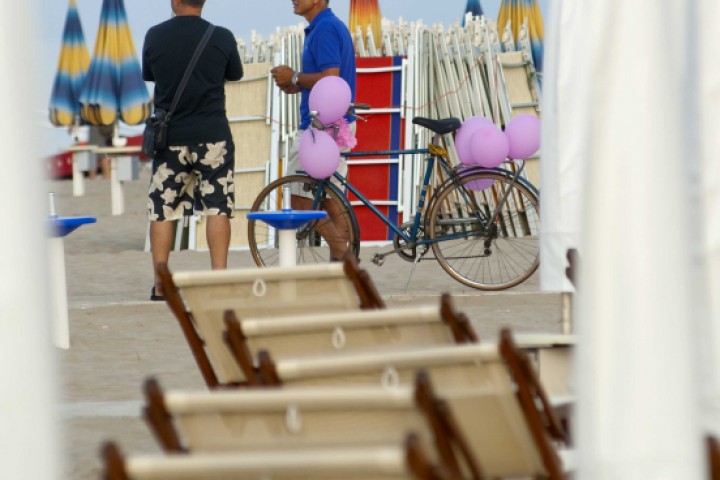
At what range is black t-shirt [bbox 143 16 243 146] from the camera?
7.49m

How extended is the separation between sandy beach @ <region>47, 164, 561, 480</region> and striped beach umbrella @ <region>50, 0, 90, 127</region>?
23.6ft

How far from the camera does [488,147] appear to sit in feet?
26.9

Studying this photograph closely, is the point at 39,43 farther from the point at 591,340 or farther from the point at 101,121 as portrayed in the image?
the point at 101,121

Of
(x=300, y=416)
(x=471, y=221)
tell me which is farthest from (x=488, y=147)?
(x=300, y=416)

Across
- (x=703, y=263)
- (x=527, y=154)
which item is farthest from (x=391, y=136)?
(x=703, y=263)

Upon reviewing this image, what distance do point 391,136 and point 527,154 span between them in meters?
3.65

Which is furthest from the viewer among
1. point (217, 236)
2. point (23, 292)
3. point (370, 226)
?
point (370, 226)

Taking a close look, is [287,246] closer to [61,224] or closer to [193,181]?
[61,224]

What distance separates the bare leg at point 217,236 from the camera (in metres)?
7.55

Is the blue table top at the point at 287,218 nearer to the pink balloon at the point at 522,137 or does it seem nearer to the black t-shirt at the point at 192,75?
the black t-shirt at the point at 192,75

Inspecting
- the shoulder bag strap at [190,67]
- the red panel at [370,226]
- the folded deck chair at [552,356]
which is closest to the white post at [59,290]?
the shoulder bag strap at [190,67]

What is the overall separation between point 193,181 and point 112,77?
1049 centimetres

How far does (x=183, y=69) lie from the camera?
749 centimetres

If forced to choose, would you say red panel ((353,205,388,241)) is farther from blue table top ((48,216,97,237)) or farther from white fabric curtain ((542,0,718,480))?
white fabric curtain ((542,0,718,480))
